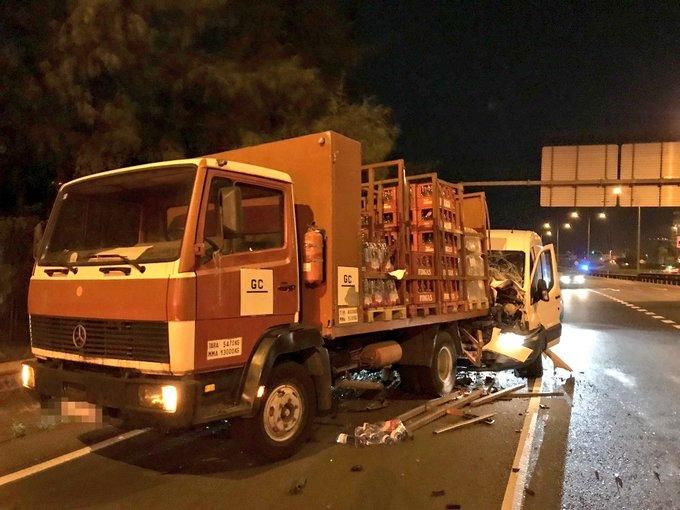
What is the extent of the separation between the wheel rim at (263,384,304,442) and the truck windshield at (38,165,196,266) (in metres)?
1.56

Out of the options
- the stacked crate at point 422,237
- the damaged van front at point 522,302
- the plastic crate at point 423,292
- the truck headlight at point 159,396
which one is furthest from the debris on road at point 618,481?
the damaged van front at point 522,302

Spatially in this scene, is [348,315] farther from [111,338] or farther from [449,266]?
[449,266]

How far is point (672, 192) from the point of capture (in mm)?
23000

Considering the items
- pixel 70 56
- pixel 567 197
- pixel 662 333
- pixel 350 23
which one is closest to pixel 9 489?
pixel 70 56

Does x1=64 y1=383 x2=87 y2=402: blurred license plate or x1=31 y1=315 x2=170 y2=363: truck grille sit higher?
x1=31 y1=315 x2=170 y2=363: truck grille

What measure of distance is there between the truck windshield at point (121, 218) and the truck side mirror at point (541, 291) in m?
6.32

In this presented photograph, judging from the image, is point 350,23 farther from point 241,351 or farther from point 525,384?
point 241,351

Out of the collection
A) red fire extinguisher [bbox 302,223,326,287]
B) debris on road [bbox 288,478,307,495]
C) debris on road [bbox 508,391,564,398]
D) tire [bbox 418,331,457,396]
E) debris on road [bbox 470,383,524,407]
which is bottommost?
debris on road [bbox 508,391,564,398]

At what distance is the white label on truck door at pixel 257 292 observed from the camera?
5.05 metres

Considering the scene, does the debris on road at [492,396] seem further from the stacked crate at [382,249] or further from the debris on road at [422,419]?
the stacked crate at [382,249]

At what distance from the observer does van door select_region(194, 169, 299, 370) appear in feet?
15.6

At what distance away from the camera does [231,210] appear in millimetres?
4750

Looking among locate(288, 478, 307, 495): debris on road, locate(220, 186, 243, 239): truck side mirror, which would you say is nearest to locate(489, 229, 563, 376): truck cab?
locate(288, 478, 307, 495): debris on road

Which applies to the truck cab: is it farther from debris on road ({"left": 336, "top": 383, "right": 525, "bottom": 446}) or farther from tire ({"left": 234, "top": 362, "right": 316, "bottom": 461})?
tire ({"left": 234, "top": 362, "right": 316, "bottom": 461})
